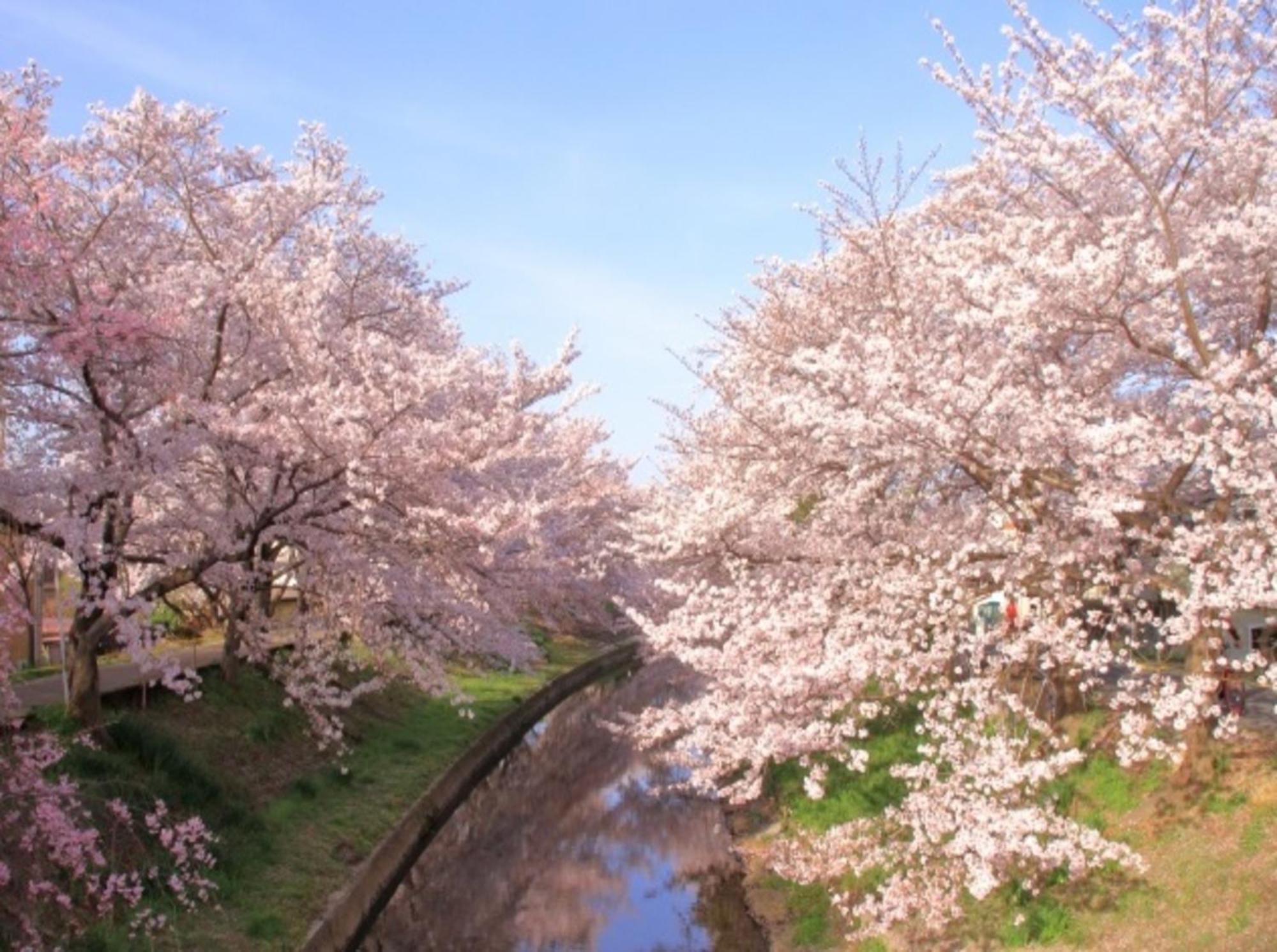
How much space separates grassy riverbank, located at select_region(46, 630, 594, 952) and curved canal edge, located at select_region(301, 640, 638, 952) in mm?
193

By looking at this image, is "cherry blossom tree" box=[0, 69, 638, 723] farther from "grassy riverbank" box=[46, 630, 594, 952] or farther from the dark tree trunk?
the dark tree trunk

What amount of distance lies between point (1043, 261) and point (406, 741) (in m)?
15.9

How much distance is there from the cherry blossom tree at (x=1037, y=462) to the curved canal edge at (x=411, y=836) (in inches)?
183

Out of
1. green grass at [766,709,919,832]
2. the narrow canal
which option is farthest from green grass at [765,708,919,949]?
the narrow canal

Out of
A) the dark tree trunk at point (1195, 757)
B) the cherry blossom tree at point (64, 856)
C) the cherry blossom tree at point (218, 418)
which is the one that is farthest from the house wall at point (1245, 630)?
the cherry blossom tree at point (64, 856)

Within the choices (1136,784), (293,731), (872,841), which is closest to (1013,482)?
(1136,784)

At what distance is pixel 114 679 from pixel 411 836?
18.2ft

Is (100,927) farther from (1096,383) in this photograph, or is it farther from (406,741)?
(406,741)

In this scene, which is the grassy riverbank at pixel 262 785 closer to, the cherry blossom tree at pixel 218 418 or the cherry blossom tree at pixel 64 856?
Result: the cherry blossom tree at pixel 64 856

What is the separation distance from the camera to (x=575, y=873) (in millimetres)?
17000

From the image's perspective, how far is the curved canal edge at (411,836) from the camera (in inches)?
491

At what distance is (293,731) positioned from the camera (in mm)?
18328

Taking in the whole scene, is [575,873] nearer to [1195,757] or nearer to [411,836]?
[411,836]

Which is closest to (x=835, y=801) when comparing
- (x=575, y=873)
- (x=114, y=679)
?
(x=575, y=873)
